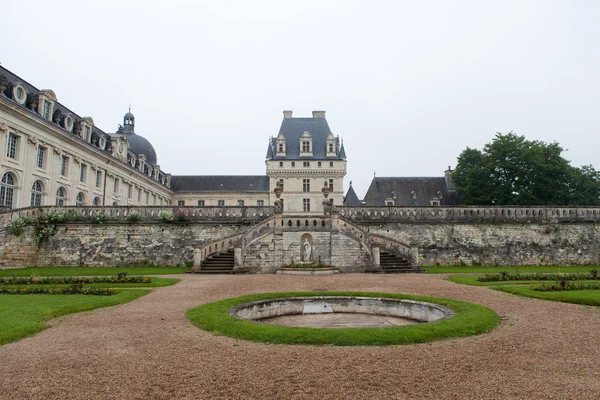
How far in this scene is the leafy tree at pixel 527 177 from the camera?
41.2 meters

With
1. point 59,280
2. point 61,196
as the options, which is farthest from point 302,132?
point 59,280

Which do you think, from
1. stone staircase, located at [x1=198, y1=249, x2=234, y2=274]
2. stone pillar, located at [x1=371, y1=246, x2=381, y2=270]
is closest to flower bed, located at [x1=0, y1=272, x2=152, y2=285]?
stone staircase, located at [x1=198, y1=249, x2=234, y2=274]

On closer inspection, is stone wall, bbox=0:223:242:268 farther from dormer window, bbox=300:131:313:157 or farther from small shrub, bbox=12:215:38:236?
dormer window, bbox=300:131:313:157

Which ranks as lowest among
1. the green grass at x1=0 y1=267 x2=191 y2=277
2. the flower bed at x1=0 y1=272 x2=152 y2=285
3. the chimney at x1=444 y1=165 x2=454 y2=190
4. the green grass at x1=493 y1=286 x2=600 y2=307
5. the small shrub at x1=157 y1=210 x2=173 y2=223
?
the green grass at x1=493 y1=286 x2=600 y2=307

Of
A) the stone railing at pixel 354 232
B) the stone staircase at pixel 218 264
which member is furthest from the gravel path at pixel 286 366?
the stone railing at pixel 354 232

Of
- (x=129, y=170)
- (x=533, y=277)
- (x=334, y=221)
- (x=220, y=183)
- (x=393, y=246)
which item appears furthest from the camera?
(x=220, y=183)

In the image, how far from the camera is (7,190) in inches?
1230

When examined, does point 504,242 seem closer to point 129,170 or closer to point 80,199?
point 80,199

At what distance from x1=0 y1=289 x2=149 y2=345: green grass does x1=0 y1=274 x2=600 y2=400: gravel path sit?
346 millimetres

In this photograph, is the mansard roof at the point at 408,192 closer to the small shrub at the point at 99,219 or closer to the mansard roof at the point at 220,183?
the mansard roof at the point at 220,183

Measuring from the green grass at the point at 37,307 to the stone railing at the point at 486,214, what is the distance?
18754mm

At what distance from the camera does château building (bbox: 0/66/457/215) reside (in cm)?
3200

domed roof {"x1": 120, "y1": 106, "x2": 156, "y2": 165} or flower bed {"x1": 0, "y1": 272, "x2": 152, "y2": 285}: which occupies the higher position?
domed roof {"x1": 120, "y1": 106, "x2": 156, "y2": 165}

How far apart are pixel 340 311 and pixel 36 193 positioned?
34.4 meters
